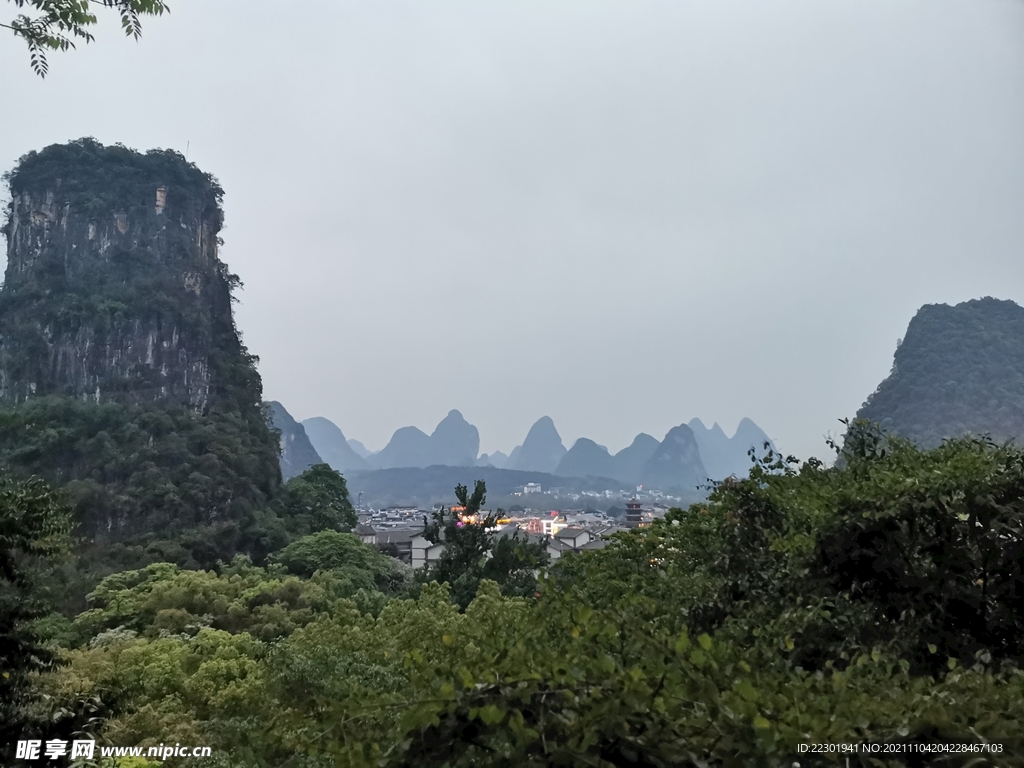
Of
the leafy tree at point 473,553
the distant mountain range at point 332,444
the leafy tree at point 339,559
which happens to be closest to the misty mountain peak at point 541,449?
the distant mountain range at point 332,444

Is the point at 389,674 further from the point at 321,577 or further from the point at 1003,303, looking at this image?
the point at 1003,303

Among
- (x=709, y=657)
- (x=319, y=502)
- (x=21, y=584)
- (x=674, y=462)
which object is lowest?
(x=674, y=462)

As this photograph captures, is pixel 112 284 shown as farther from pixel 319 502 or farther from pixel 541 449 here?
pixel 541 449

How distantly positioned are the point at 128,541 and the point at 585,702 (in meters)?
19.7

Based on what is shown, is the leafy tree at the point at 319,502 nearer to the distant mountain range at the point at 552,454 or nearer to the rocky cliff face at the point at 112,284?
the rocky cliff face at the point at 112,284

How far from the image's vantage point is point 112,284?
82.6 ft

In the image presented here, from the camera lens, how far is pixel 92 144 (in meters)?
26.5

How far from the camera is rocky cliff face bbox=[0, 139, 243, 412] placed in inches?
918

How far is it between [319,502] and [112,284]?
12547mm

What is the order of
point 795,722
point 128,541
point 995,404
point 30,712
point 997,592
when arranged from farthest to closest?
point 995,404 → point 128,541 → point 30,712 → point 997,592 → point 795,722

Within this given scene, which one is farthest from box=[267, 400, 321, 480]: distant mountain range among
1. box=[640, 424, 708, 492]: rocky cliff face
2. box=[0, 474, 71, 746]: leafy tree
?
box=[640, 424, 708, 492]: rocky cliff face

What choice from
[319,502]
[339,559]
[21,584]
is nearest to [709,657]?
[21,584]

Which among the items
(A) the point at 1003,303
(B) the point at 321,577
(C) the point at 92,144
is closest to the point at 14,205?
(C) the point at 92,144

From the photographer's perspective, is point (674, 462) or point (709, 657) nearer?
point (709, 657)
